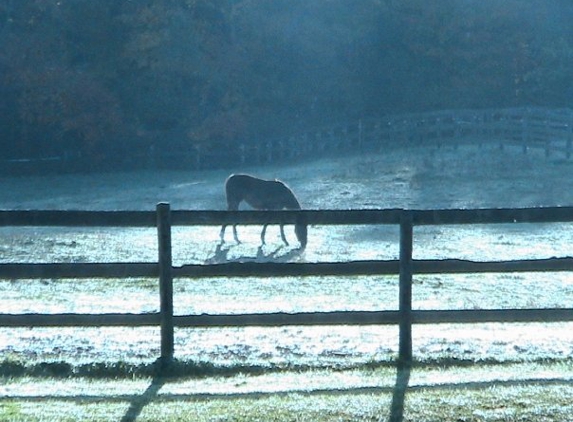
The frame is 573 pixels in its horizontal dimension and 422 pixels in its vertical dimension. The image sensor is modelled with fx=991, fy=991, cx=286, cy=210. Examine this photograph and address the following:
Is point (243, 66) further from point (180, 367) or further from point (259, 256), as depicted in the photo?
point (180, 367)

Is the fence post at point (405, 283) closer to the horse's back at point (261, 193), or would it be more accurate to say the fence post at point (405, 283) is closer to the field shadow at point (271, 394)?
the field shadow at point (271, 394)

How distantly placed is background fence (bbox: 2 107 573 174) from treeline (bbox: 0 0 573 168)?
0.49 metres

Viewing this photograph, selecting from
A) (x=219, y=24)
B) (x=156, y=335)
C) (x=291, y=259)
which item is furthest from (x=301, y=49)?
(x=156, y=335)

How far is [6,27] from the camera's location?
42562 mm

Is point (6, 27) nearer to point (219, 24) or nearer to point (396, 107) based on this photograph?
point (219, 24)

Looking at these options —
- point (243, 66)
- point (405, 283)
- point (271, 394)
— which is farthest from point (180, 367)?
point (243, 66)

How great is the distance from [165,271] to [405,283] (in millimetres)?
2034

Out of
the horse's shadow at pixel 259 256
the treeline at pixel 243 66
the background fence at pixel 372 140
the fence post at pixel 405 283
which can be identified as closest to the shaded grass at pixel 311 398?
the fence post at pixel 405 283

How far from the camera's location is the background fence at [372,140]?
3928cm

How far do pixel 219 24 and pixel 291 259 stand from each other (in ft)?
91.0

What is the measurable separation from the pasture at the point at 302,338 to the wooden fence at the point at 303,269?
440 mm

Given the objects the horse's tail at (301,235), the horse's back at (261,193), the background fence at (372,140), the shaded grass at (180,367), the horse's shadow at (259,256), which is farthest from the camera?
the background fence at (372,140)

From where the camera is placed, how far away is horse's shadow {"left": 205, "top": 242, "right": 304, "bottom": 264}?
62.0ft

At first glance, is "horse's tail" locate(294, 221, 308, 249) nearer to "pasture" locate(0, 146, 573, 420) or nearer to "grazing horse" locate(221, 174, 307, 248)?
"pasture" locate(0, 146, 573, 420)
